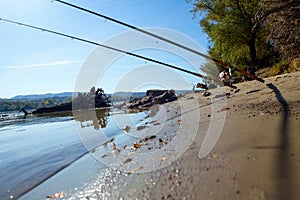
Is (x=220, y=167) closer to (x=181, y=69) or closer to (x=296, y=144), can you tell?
(x=296, y=144)

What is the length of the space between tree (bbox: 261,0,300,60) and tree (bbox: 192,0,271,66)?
9.32 metres

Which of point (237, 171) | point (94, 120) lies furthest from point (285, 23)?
point (94, 120)

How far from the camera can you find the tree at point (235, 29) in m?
20.0

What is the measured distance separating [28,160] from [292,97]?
662 cm

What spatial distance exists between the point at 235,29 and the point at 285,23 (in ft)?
39.7

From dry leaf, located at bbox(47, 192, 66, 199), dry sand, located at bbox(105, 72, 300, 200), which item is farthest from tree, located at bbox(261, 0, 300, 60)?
dry leaf, located at bbox(47, 192, 66, 199)

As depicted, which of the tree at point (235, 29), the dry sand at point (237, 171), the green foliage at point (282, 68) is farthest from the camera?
the tree at point (235, 29)

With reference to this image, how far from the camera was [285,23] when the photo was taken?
873cm

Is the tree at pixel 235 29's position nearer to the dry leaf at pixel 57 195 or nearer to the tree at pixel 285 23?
the tree at pixel 285 23

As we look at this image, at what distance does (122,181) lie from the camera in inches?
115

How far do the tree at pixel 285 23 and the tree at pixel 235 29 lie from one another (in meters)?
9.32

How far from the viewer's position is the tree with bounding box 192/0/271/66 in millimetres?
20016

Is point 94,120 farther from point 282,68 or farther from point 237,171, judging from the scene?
point 237,171

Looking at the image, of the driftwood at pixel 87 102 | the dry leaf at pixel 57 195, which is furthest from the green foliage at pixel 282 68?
the driftwood at pixel 87 102
